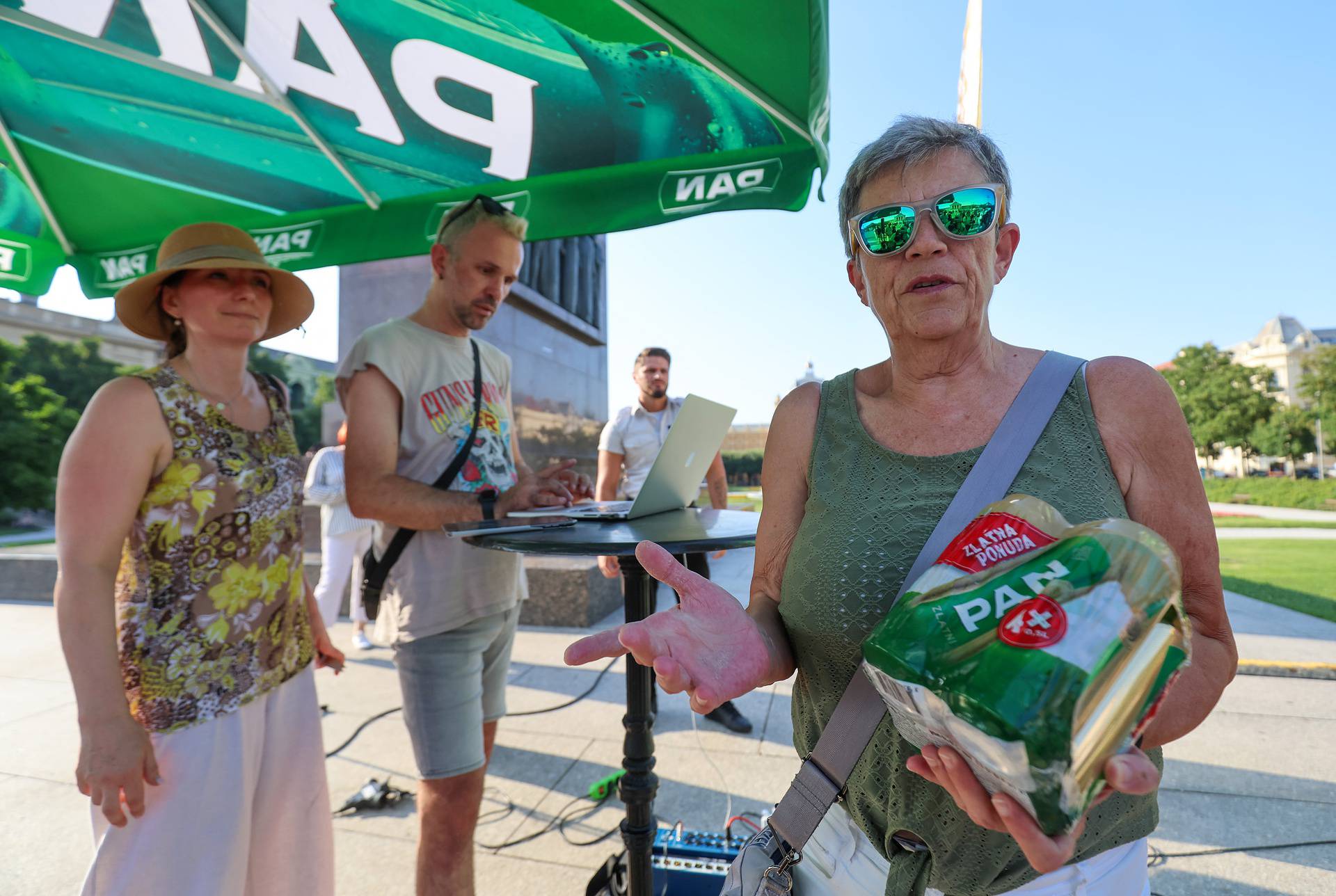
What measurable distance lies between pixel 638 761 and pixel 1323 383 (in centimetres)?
3050

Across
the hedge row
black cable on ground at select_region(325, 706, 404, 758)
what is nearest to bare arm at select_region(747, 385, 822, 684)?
black cable on ground at select_region(325, 706, 404, 758)

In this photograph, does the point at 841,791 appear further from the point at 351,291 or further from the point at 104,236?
the point at 351,291

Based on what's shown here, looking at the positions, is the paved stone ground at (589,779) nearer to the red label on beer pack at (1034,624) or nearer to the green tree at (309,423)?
the red label on beer pack at (1034,624)

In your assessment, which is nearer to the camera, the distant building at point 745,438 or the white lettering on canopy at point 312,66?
the white lettering on canopy at point 312,66

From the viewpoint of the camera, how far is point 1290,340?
7175 cm

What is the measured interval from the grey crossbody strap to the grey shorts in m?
1.20

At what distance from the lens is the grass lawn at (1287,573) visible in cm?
685

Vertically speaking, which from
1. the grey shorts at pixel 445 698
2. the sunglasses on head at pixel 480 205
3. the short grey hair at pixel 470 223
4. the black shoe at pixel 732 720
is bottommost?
the black shoe at pixel 732 720

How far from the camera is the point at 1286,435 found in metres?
35.6

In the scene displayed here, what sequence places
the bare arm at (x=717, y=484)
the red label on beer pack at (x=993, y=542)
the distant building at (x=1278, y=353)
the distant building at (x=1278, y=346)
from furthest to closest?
Answer: the distant building at (x=1278, y=346) < the distant building at (x=1278, y=353) < the bare arm at (x=717, y=484) < the red label on beer pack at (x=993, y=542)

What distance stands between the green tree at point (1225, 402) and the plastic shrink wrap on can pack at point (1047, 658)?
4646 centimetres

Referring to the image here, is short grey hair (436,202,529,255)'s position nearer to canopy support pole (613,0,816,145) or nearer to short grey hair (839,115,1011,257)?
canopy support pole (613,0,816,145)

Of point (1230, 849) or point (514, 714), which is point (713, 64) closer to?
point (1230, 849)

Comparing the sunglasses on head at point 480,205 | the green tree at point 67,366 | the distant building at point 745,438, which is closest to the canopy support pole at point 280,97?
the sunglasses on head at point 480,205
